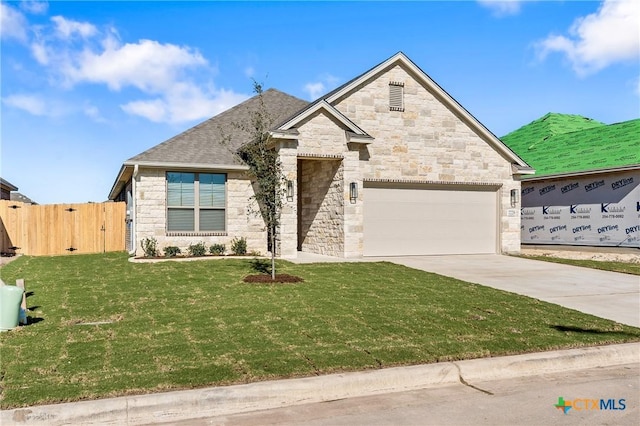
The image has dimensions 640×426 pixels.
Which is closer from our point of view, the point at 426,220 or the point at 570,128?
the point at 426,220

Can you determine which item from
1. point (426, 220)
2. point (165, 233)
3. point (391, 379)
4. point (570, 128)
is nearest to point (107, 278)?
point (165, 233)

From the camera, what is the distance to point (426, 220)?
65.2ft

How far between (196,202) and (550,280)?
11577mm

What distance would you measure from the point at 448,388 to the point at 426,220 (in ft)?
46.8

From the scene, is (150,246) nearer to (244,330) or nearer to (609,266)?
(244,330)

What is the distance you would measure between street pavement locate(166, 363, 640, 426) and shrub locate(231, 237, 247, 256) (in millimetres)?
12547

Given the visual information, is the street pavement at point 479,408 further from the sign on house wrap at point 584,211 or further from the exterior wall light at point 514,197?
the sign on house wrap at point 584,211

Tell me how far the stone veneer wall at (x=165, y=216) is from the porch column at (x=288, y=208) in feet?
3.51

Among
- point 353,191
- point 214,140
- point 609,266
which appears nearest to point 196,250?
point 214,140

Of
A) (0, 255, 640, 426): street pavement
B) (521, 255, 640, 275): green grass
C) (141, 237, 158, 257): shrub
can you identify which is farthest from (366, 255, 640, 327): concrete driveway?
(141, 237, 158, 257): shrub

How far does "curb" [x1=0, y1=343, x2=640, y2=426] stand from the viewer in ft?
15.7

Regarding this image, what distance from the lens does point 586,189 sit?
22.6 metres

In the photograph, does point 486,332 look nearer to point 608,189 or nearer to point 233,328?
point 233,328

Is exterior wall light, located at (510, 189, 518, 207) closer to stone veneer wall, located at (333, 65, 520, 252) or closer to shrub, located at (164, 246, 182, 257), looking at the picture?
stone veneer wall, located at (333, 65, 520, 252)
